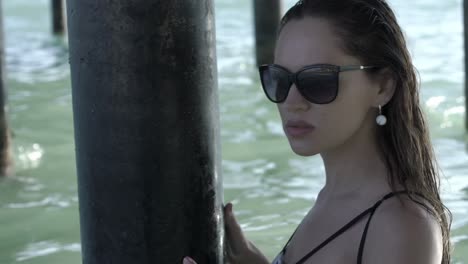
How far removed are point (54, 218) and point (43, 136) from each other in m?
2.64

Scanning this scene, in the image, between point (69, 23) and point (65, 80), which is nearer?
point (69, 23)

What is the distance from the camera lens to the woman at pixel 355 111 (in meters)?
2.35

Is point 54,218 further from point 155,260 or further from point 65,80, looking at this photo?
point 65,80

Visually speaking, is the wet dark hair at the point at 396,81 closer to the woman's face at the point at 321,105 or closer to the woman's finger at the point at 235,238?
the woman's face at the point at 321,105

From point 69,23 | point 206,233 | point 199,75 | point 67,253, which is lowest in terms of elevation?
point 67,253

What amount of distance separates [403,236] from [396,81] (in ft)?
1.44

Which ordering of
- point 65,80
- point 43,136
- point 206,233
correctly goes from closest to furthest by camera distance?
point 206,233
point 43,136
point 65,80

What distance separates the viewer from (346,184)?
8.21 ft

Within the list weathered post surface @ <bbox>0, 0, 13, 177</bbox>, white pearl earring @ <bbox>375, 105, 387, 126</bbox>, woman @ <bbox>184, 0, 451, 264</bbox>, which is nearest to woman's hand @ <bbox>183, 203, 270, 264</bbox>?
woman @ <bbox>184, 0, 451, 264</bbox>

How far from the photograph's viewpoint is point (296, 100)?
2.40 meters

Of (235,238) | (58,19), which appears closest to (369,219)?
(235,238)

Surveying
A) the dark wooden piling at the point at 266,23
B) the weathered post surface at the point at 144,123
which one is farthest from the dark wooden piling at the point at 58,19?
the weathered post surface at the point at 144,123

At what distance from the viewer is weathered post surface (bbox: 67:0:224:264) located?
7.90ft

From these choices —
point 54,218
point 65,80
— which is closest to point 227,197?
point 54,218
